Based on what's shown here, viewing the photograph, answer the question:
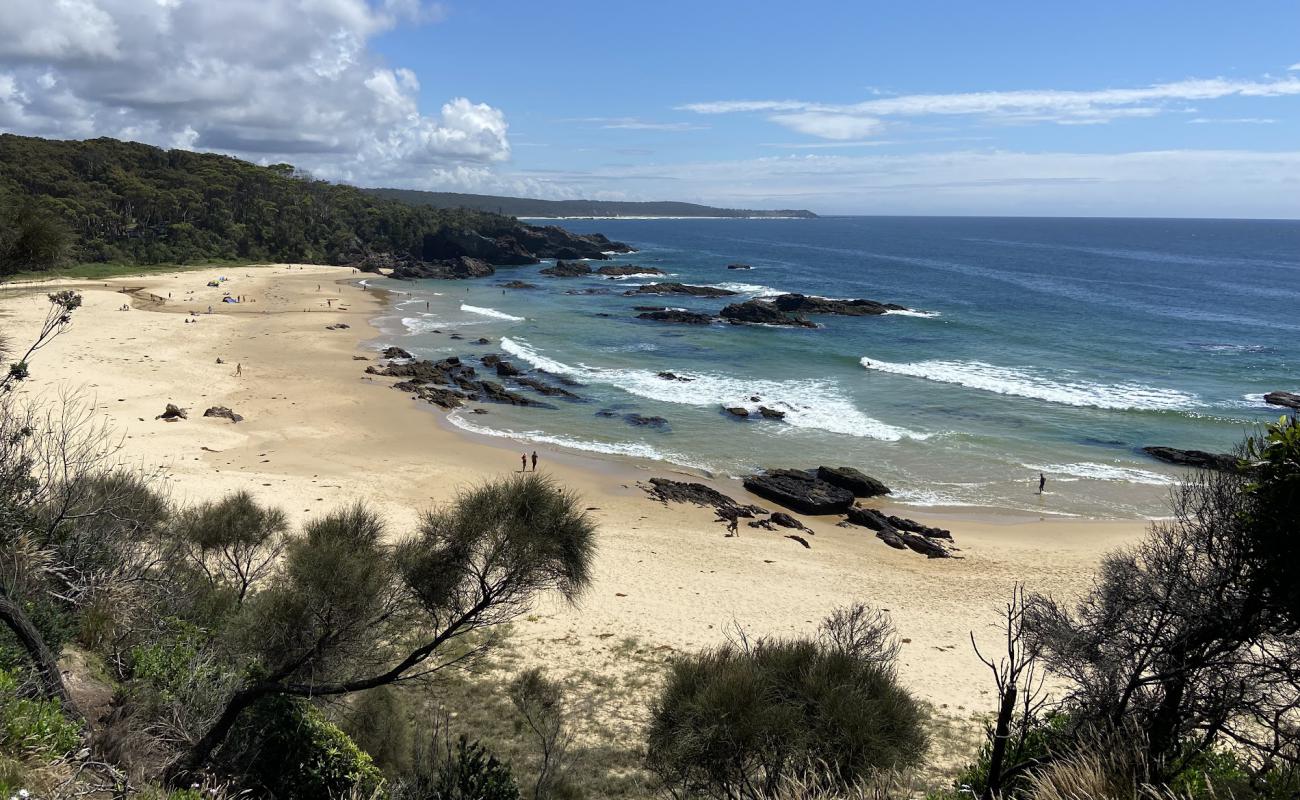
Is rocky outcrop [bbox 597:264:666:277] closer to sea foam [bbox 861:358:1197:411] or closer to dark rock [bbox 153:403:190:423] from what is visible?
sea foam [bbox 861:358:1197:411]

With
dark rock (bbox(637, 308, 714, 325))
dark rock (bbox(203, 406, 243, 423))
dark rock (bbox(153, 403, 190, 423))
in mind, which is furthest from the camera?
dark rock (bbox(637, 308, 714, 325))

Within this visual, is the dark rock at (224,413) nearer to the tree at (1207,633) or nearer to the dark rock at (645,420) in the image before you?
the dark rock at (645,420)

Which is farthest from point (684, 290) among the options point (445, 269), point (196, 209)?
point (196, 209)

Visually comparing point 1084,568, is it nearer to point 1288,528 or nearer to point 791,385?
point 1288,528

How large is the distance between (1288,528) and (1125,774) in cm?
202

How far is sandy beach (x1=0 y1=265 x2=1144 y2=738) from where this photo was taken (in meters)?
14.5

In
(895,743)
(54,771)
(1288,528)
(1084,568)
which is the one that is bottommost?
(1084,568)

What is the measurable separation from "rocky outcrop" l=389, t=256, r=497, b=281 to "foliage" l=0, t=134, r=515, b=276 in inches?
462

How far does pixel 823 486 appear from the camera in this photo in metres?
23.8

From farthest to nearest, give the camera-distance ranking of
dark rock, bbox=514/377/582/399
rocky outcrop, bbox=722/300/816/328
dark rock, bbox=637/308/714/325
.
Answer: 1. dark rock, bbox=637/308/714/325
2. rocky outcrop, bbox=722/300/816/328
3. dark rock, bbox=514/377/582/399

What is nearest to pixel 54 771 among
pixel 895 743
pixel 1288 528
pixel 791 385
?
pixel 895 743

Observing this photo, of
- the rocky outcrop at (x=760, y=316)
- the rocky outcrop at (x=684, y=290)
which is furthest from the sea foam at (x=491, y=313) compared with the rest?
the rocky outcrop at (x=760, y=316)

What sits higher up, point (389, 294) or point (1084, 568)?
point (389, 294)

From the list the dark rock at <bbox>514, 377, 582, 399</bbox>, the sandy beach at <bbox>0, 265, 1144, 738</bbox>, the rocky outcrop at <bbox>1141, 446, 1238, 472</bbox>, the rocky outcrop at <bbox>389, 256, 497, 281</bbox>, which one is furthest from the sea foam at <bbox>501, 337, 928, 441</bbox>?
the rocky outcrop at <bbox>389, 256, 497, 281</bbox>
